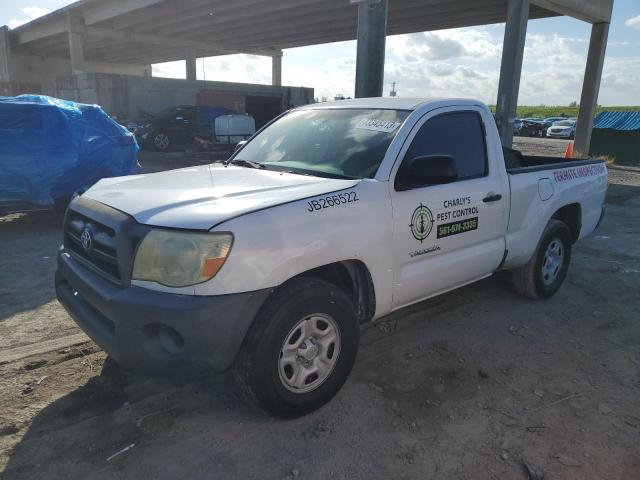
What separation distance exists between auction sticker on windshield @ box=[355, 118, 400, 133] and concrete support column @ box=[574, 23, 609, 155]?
763 inches

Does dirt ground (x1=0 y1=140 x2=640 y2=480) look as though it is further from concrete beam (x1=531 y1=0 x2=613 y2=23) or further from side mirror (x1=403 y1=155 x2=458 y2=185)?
concrete beam (x1=531 y1=0 x2=613 y2=23)

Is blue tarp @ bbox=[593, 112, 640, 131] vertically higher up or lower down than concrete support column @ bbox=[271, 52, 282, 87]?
lower down

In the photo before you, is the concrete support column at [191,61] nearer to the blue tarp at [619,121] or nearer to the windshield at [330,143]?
the blue tarp at [619,121]

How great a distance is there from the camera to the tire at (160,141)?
18.5 metres

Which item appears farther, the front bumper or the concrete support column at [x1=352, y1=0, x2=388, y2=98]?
the concrete support column at [x1=352, y1=0, x2=388, y2=98]

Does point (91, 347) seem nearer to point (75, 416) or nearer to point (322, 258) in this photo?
point (75, 416)

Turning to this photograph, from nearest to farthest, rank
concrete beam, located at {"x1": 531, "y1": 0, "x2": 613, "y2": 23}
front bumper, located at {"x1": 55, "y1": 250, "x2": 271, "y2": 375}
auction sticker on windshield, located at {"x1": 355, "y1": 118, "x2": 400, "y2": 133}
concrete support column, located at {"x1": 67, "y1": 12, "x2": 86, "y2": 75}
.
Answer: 1. front bumper, located at {"x1": 55, "y1": 250, "x2": 271, "y2": 375}
2. auction sticker on windshield, located at {"x1": 355, "y1": 118, "x2": 400, "y2": 133}
3. concrete beam, located at {"x1": 531, "y1": 0, "x2": 613, "y2": 23}
4. concrete support column, located at {"x1": 67, "y1": 12, "x2": 86, "y2": 75}

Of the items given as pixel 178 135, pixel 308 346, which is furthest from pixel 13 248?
pixel 178 135

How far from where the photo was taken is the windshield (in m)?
3.28

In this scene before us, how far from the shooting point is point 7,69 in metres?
37.7

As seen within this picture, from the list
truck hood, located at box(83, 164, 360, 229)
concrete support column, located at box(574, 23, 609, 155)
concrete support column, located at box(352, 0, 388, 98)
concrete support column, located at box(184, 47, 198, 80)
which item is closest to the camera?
truck hood, located at box(83, 164, 360, 229)

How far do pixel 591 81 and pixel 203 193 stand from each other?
69.9ft

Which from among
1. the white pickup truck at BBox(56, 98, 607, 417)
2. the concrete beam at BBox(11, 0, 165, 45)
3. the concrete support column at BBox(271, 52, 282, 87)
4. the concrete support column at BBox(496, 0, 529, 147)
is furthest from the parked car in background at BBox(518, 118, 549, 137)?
the white pickup truck at BBox(56, 98, 607, 417)

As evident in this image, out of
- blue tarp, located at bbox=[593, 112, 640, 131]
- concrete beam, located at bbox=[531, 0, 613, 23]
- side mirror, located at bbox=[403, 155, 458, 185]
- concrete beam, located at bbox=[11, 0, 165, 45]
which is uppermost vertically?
concrete beam, located at bbox=[11, 0, 165, 45]
